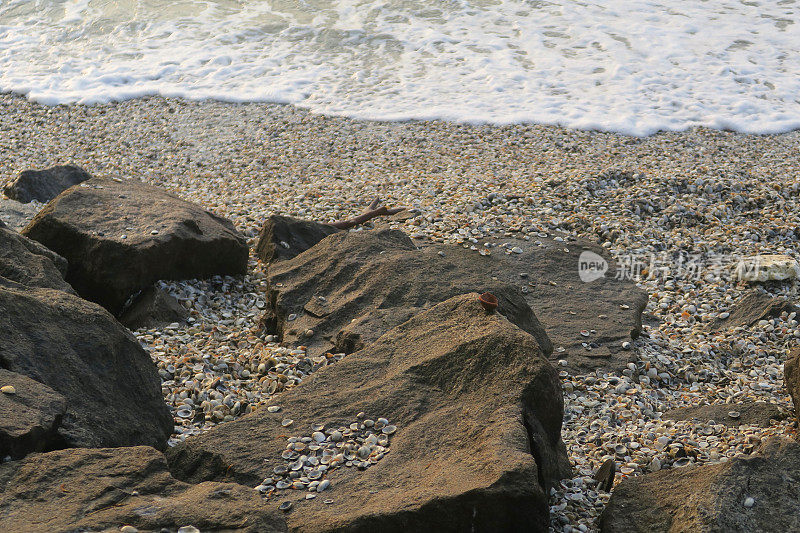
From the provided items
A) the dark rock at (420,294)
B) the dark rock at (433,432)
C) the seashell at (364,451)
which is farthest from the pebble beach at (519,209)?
the seashell at (364,451)

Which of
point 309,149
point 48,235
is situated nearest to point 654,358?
point 48,235

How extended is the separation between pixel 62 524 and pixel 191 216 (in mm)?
3215

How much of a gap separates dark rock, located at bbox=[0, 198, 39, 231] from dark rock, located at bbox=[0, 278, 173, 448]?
2.17 metres

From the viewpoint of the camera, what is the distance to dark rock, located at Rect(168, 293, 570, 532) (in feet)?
8.00

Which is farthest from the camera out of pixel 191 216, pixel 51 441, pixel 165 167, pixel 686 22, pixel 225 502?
pixel 686 22

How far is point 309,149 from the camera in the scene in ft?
26.2

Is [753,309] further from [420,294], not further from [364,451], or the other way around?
[364,451]

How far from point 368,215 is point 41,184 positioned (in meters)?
2.82

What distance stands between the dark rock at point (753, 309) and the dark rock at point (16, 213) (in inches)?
194

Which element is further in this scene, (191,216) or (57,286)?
(191,216)

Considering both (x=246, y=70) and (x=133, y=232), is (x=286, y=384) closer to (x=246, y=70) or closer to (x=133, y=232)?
(x=133, y=232)

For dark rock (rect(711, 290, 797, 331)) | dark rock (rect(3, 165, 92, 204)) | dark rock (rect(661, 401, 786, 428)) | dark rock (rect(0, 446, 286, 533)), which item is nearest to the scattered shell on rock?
dark rock (rect(661, 401, 786, 428))

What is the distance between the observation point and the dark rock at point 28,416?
2369mm

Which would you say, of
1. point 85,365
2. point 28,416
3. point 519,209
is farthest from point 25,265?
point 519,209
